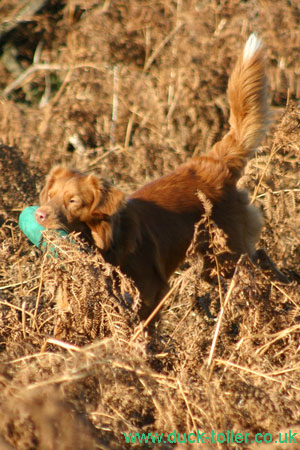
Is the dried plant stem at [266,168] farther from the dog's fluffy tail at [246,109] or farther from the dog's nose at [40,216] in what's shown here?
the dog's nose at [40,216]

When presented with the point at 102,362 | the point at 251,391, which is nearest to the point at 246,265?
the point at 251,391

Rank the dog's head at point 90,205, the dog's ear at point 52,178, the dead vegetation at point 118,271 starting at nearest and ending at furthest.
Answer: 1. the dead vegetation at point 118,271
2. the dog's head at point 90,205
3. the dog's ear at point 52,178

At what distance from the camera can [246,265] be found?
4.07m

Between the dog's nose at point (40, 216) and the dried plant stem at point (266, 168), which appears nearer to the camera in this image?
the dog's nose at point (40, 216)

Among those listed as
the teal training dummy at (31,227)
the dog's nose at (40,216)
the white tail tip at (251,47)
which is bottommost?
the teal training dummy at (31,227)

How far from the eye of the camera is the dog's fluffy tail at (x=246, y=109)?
6262mm

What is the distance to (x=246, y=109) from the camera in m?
6.39

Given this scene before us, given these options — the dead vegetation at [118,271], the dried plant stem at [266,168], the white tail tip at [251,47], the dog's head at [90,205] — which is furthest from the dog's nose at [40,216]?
the white tail tip at [251,47]

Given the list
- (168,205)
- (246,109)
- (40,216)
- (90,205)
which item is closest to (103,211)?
(90,205)

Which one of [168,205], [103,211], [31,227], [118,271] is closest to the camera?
[118,271]

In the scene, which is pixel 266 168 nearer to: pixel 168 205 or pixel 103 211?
pixel 168 205

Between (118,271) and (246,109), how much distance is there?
3.06 m

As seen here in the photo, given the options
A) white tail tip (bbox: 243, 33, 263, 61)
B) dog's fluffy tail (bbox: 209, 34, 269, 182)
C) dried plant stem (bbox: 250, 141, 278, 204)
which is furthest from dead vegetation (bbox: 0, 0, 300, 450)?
white tail tip (bbox: 243, 33, 263, 61)

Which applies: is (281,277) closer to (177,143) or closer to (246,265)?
(246,265)
